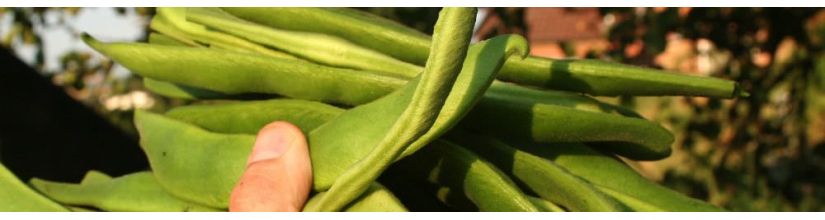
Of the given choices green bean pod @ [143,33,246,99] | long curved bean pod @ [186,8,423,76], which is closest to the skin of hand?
long curved bean pod @ [186,8,423,76]

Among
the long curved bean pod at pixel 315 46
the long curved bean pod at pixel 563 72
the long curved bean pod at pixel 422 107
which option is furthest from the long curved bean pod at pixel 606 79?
the long curved bean pod at pixel 422 107

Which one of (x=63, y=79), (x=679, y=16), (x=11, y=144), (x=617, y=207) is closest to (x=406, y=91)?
(x=617, y=207)

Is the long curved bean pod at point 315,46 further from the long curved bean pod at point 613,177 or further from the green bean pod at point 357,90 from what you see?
the long curved bean pod at point 613,177

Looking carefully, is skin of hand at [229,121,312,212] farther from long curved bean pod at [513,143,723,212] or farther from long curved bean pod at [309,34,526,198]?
long curved bean pod at [513,143,723,212]

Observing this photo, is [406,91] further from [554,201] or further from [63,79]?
[63,79]

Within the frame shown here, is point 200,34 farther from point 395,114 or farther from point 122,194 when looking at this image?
point 395,114

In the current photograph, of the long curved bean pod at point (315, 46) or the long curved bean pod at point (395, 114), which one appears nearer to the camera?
the long curved bean pod at point (395, 114)

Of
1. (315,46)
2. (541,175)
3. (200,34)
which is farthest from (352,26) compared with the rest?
(541,175)
